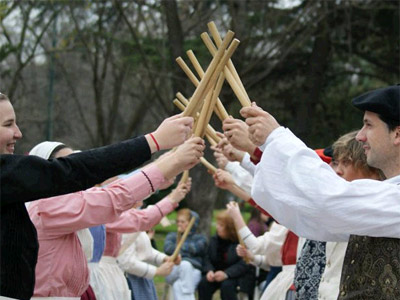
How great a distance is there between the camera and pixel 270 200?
9.91 feet

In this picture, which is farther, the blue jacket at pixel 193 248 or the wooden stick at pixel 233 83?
the blue jacket at pixel 193 248

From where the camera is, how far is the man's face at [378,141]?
125 inches

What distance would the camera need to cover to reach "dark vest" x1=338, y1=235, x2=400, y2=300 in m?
3.04

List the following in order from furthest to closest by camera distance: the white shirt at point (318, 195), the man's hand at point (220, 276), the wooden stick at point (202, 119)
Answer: the man's hand at point (220, 276)
the wooden stick at point (202, 119)
the white shirt at point (318, 195)

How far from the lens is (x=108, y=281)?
6188 mm

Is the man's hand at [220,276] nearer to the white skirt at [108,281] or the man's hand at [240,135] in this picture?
the white skirt at [108,281]

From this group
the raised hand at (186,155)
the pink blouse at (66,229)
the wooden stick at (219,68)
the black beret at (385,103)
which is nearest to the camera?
the black beret at (385,103)

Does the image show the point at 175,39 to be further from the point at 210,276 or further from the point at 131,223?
the point at 131,223

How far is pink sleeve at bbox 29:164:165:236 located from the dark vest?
1009mm

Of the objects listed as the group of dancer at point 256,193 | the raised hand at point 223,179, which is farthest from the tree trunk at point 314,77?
the group of dancer at point 256,193

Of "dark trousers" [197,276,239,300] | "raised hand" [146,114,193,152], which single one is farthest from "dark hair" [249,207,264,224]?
"raised hand" [146,114,193,152]

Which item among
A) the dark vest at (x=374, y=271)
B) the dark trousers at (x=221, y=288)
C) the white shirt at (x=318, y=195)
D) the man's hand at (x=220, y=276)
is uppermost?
the white shirt at (x=318, y=195)

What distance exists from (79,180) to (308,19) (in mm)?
10281

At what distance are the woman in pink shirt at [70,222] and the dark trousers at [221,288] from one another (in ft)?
16.2
